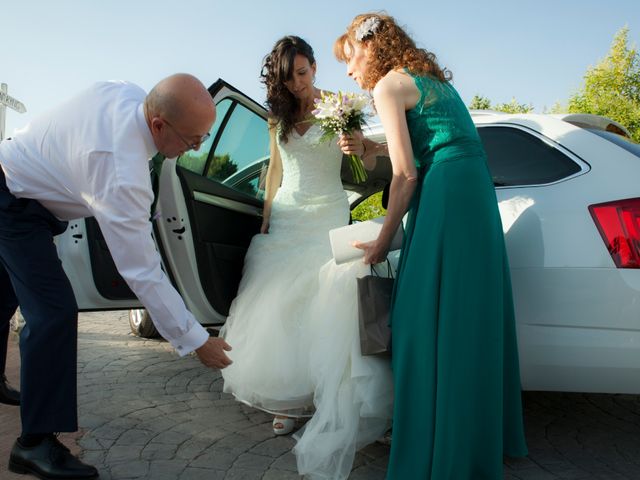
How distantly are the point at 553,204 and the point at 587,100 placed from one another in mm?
27630

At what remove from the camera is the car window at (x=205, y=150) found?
10.4 ft

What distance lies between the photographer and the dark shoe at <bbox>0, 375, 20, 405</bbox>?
3.18 meters

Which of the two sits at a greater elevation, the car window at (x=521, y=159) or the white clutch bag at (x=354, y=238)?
the car window at (x=521, y=159)

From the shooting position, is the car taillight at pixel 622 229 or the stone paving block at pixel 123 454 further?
the stone paving block at pixel 123 454

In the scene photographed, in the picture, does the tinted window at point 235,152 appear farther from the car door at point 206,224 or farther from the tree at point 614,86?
the tree at point 614,86

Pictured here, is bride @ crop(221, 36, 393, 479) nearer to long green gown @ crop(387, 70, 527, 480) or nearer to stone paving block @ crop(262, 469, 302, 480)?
stone paving block @ crop(262, 469, 302, 480)

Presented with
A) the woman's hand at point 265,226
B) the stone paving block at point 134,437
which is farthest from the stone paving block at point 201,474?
the woman's hand at point 265,226

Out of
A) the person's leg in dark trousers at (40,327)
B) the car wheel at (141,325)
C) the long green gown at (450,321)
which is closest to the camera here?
the long green gown at (450,321)

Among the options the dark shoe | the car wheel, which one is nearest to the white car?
the dark shoe

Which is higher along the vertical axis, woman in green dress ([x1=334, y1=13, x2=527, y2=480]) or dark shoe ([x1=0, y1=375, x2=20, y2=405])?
woman in green dress ([x1=334, y1=13, x2=527, y2=480])

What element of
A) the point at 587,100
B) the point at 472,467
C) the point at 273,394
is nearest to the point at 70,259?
the point at 273,394

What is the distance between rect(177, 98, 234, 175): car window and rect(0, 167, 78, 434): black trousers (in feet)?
3.28

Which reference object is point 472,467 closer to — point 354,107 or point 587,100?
point 354,107

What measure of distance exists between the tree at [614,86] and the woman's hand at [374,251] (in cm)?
2672
